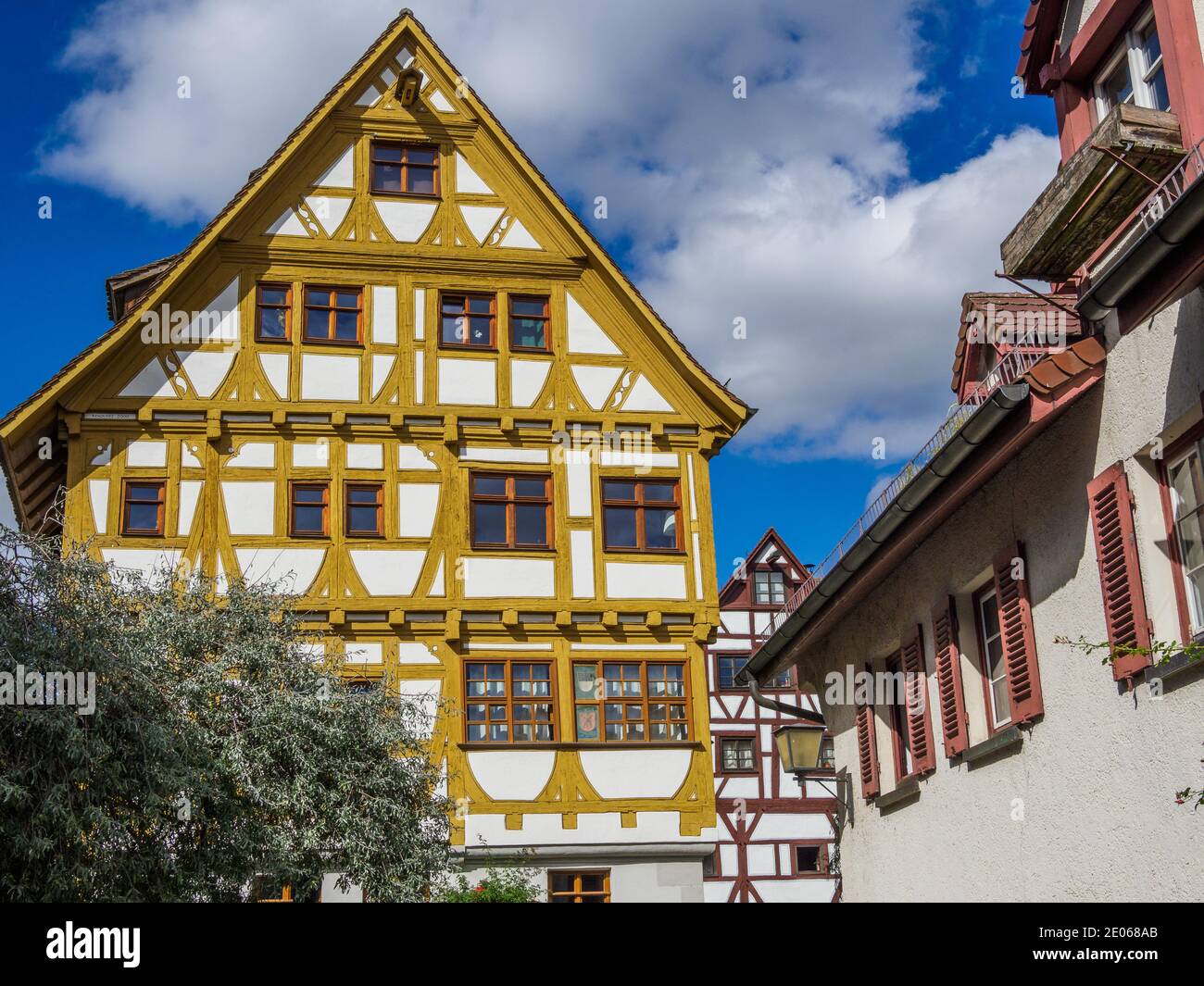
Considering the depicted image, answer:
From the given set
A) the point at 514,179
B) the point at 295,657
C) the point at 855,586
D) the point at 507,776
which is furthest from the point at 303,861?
the point at 514,179

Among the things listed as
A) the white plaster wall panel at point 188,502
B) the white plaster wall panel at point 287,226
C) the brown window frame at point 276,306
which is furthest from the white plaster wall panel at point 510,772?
the white plaster wall panel at point 287,226

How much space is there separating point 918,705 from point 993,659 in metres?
A: 1.73

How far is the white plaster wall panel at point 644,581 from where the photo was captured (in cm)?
2178

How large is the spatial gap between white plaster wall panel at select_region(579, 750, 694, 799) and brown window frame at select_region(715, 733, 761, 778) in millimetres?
16991

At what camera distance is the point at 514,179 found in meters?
23.6

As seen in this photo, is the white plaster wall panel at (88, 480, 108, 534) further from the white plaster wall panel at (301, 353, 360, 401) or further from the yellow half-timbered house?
the white plaster wall panel at (301, 353, 360, 401)

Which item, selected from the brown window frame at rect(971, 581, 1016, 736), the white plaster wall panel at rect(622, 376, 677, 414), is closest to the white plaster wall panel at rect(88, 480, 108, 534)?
the white plaster wall panel at rect(622, 376, 677, 414)

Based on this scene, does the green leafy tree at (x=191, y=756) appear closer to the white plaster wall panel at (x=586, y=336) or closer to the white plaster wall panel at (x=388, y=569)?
the white plaster wall panel at (x=388, y=569)

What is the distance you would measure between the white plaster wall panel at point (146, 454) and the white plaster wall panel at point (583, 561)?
6.37 m

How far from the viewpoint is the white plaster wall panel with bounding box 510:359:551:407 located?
2250 centimetres

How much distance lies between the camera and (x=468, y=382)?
22500 millimetres

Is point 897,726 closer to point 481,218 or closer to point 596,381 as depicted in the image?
point 596,381

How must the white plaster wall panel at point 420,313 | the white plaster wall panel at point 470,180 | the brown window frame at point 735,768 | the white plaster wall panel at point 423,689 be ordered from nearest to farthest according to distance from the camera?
the white plaster wall panel at point 423,689
the white plaster wall panel at point 420,313
the white plaster wall panel at point 470,180
the brown window frame at point 735,768

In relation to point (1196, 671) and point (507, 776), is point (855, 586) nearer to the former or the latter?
point (1196, 671)
